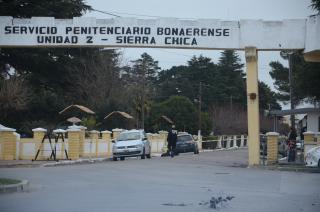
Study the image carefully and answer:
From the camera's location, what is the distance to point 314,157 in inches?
1002

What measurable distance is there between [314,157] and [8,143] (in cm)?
1472

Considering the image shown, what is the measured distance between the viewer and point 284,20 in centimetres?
2673

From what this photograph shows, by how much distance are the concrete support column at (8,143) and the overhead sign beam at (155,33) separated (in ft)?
14.6

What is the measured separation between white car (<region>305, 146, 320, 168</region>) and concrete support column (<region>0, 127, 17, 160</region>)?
46.5 feet

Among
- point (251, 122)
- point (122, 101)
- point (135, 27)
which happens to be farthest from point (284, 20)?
point (122, 101)

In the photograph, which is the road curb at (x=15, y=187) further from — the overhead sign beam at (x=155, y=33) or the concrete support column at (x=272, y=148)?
the concrete support column at (x=272, y=148)

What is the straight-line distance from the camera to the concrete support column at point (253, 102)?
2693cm

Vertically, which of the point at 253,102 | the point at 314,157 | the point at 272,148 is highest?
the point at 253,102

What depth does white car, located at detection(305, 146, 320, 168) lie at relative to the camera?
25.3 m

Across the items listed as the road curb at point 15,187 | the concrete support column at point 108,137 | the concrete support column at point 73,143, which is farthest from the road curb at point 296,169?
the concrete support column at point 108,137

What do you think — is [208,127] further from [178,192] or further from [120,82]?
[178,192]

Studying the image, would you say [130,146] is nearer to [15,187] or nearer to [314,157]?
[314,157]

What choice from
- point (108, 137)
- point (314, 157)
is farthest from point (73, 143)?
point (314, 157)

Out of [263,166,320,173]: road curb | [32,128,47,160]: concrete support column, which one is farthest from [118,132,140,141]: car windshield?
[263,166,320,173]: road curb
